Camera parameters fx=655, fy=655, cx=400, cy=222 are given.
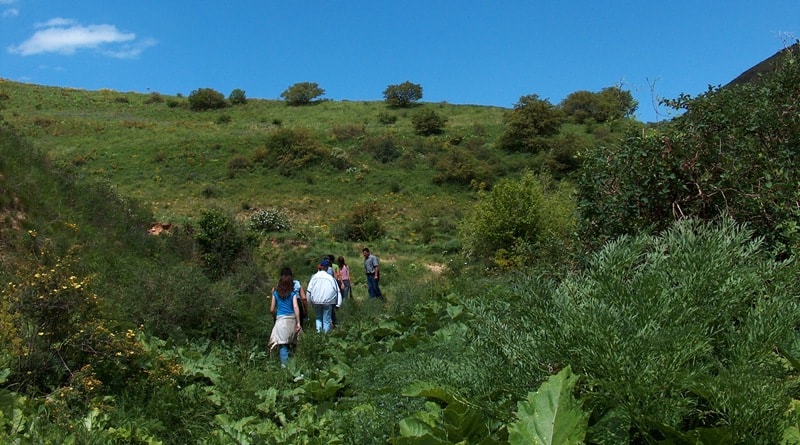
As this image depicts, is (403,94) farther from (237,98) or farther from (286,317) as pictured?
(286,317)

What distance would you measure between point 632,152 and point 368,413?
3521 mm

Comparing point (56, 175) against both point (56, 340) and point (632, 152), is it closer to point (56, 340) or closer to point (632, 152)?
point (56, 340)

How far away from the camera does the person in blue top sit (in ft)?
26.2

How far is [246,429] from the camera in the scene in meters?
3.60

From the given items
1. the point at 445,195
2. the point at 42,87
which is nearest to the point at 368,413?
the point at 445,195

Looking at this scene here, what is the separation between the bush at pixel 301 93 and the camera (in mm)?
66438

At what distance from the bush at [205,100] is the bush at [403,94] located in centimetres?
1649

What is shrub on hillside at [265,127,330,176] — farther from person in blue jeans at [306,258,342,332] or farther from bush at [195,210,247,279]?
person in blue jeans at [306,258,342,332]

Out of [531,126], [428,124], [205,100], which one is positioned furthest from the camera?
[205,100]

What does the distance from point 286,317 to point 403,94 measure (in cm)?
5876

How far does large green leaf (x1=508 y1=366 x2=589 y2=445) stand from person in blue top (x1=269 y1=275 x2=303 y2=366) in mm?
6137

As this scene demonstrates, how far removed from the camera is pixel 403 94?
214ft

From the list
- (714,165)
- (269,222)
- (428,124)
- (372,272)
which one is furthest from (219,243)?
(428,124)

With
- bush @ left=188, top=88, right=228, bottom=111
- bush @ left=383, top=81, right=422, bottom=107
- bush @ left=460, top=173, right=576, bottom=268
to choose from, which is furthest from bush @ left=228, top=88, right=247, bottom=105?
bush @ left=460, top=173, right=576, bottom=268
